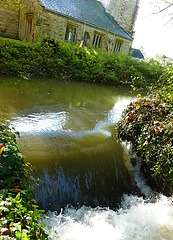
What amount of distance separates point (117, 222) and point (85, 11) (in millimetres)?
21352

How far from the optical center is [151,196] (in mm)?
4270

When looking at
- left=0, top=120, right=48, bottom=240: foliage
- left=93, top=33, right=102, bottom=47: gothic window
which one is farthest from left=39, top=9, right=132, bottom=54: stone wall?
left=0, top=120, right=48, bottom=240: foliage

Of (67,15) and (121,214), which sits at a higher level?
(67,15)

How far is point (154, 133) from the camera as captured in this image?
423cm

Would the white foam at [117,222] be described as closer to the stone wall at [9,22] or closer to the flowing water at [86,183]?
the flowing water at [86,183]

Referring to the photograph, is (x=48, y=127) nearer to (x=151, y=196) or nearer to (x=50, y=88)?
(x=151, y=196)

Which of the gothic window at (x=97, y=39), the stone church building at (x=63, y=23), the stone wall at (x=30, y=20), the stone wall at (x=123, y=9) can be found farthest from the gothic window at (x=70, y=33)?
the stone wall at (x=123, y=9)

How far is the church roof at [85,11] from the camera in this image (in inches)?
660

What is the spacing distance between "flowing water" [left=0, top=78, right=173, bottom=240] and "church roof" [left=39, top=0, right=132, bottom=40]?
1253cm

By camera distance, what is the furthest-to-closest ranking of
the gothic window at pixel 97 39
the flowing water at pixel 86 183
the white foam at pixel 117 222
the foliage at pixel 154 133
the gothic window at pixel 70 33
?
the gothic window at pixel 97 39 < the gothic window at pixel 70 33 < the foliage at pixel 154 133 < the flowing water at pixel 86 183 < the white foam at pixel 117 222

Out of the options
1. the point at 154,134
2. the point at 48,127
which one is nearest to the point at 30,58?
the point at 48,127

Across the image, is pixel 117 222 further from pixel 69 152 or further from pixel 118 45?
pixel 118 45

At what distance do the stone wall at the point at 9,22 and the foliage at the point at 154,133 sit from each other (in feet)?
55.5

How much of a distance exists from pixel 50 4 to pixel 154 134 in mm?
16486
